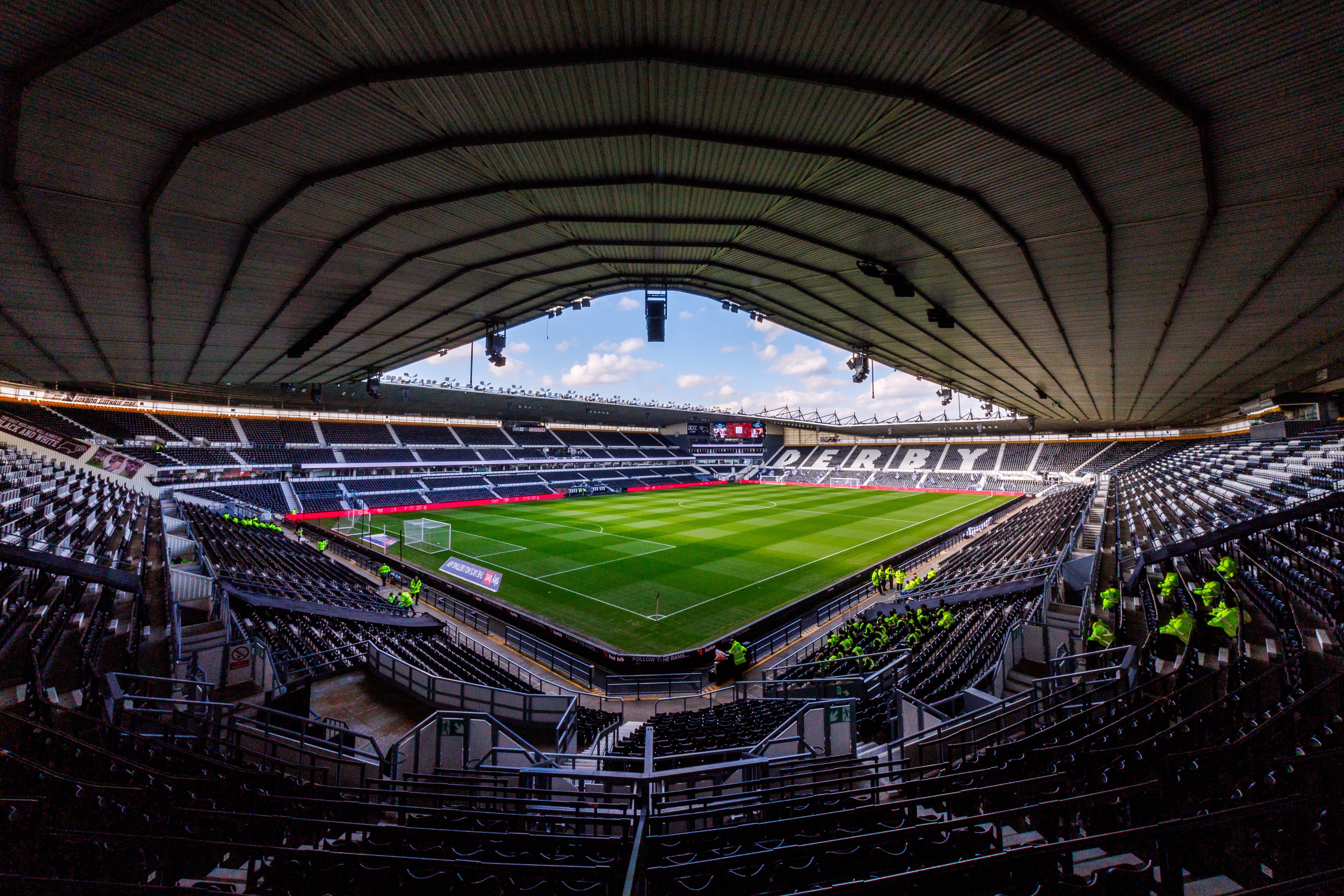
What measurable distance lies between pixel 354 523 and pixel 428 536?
7594 millimetres

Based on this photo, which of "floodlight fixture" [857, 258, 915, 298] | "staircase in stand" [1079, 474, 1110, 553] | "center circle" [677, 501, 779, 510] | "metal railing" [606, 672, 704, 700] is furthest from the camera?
"center circle" [677, 501, 779, 510]

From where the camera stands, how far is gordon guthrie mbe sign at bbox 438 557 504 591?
18.6 m

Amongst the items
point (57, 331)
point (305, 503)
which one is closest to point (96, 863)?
point (57, 331)

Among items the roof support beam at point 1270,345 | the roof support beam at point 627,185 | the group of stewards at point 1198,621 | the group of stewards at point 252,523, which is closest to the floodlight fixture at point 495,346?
the roof support beam at point 627,185

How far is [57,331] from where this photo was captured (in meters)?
15.9

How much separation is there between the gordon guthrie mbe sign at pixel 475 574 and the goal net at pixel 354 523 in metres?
12.8

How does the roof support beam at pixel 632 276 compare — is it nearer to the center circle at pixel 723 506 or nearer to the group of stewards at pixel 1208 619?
the group of stewards at pixel 1208 619

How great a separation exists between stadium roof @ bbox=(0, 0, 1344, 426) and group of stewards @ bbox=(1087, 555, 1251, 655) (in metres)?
6.10

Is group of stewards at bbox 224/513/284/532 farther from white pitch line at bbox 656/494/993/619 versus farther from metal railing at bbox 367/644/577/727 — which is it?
white pitch line at bbox 656/494/993/619

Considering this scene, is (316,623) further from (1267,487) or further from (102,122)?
(1267,487)

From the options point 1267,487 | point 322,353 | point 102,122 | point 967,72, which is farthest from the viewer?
point 322,353

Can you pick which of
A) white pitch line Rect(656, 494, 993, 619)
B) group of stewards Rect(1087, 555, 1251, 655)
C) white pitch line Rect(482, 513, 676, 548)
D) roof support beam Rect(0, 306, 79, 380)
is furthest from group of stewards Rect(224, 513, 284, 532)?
group of stewards Rect(1087, 555, 1251, 655)

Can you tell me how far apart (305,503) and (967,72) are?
43677mm

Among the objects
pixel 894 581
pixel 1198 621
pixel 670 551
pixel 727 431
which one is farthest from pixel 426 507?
pixel 1198 621
